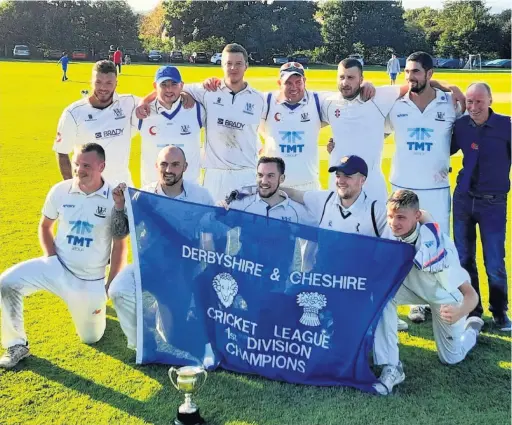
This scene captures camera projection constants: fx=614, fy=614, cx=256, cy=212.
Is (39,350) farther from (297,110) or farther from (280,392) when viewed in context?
(297,110)

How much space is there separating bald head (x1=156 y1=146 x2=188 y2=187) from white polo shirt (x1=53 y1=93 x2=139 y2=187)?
1.56 meters

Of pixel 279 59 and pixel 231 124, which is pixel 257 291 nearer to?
pixel 231 124

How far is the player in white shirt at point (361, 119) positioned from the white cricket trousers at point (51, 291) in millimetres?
2914

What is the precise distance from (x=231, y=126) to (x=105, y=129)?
1.46 meters

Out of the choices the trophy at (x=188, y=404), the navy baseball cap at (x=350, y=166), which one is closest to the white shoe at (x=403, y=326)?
the navy baseball cap at (x=350, y=166)

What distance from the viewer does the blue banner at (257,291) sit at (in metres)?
5.02

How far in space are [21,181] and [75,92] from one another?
1803cm

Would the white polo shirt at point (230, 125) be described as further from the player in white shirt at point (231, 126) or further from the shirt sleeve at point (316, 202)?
the shirt sleeve at point (316, 202)

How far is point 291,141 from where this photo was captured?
7.06m

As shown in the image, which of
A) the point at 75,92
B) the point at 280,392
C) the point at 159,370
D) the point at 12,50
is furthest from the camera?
the point at 12,50

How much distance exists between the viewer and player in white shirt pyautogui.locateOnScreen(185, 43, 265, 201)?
725 centimetres

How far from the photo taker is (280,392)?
16.3 ft

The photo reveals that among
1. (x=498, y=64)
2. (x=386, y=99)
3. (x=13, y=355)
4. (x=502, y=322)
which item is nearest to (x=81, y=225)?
(x=13, y=355)

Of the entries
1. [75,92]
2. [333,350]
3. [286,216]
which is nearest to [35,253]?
[286,216]
